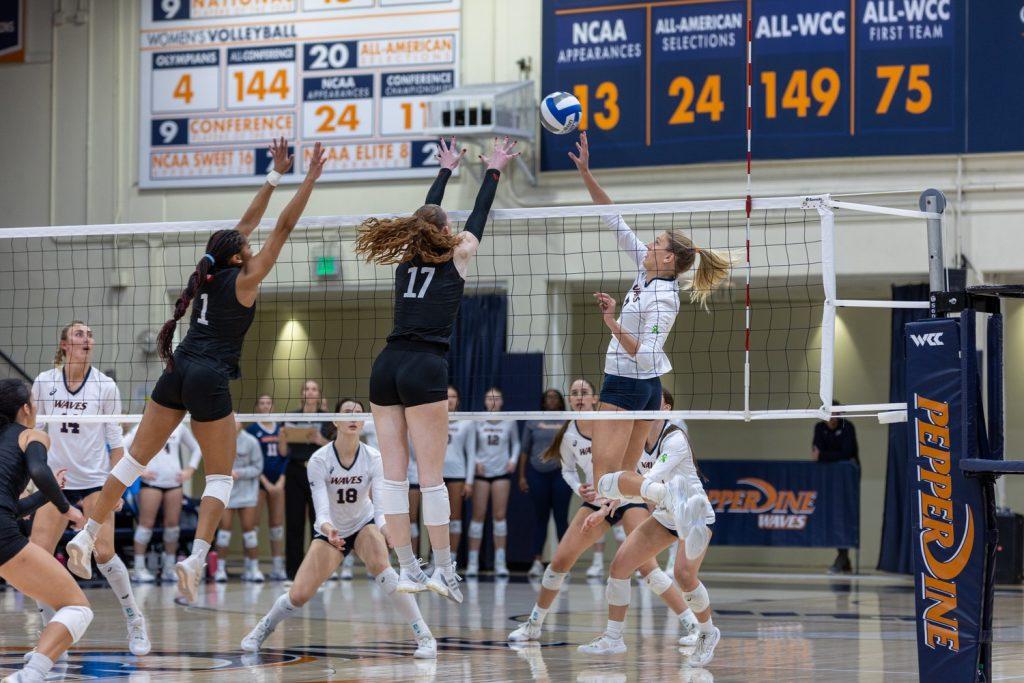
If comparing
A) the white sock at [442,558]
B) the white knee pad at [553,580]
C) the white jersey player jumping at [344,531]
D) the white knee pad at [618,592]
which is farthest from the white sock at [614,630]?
the white sock at [442,558]

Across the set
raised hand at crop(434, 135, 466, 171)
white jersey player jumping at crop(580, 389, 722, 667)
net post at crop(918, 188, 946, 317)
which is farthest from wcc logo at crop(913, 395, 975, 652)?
raised hand at crop(434, 135, 466, 171)

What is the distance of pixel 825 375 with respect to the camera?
23.4 feet

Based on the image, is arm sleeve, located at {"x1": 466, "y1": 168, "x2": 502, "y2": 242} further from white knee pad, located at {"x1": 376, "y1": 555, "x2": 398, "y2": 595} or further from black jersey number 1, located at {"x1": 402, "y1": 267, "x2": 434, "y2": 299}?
white knee pad, located at {"x1": 376, "y1": 555, "x2": 398, "y2": 595}

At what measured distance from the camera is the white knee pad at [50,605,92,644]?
6.00 metres

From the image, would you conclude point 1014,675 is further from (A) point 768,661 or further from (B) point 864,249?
(B) point 864,249

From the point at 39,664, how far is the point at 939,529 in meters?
3.86

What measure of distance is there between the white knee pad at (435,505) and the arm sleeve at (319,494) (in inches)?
49.8

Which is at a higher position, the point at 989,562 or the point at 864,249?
the point at 864,249

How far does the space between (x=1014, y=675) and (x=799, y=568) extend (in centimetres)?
937

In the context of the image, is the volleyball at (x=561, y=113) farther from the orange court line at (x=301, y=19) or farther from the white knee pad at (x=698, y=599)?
the orange court line at (x=301, y=19)

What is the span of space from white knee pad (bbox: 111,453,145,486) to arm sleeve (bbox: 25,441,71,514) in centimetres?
83

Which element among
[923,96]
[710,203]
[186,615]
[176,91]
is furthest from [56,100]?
[710,203]

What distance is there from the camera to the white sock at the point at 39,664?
234 inches

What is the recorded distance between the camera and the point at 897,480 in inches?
581
